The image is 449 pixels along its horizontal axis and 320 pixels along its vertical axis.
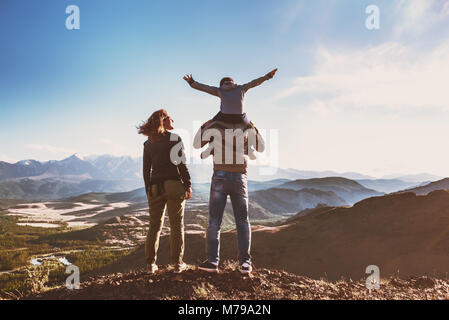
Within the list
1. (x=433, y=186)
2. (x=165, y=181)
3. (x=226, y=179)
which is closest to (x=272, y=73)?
(x=226, y=179)

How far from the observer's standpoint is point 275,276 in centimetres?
526

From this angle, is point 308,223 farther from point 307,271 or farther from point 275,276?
point 275,276

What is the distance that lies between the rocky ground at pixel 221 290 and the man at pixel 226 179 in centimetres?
23

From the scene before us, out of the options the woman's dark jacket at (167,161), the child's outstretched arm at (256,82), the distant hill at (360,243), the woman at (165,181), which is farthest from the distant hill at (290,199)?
the child's outstretched arm at (256,82)

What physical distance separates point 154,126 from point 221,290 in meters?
2.85

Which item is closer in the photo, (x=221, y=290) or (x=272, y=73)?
(x=221, y=290)

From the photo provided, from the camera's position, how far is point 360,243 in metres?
13.7

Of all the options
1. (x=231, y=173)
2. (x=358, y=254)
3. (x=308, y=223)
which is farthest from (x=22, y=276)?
(x=231, y=173)

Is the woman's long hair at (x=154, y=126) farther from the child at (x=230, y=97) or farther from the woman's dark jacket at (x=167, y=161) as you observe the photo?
the child at (x=230, y=97)

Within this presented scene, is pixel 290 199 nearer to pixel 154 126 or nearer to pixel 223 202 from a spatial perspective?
pixel 223 202

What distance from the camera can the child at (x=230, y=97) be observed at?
15.0 ft

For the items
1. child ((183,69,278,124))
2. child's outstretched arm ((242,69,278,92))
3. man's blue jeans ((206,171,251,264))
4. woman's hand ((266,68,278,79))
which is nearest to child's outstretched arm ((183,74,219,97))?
child ((183,69,278,124))

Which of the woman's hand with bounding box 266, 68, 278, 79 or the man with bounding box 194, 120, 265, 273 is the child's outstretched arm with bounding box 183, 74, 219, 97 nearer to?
the man with bounding box 194, 120, 265, 273
